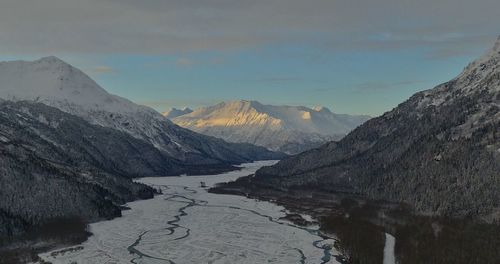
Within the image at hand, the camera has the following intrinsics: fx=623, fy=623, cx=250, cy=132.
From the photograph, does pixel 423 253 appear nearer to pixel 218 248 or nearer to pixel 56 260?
pixel 218 248

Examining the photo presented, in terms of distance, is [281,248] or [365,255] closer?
[365,255]

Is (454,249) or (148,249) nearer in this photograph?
(454,249)

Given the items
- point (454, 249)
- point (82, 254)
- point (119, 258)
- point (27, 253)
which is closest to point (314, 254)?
point (454, 249)

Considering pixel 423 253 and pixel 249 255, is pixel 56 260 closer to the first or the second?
pixel 249 255

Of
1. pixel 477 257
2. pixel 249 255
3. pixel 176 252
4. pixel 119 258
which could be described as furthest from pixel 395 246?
pixel 119 258

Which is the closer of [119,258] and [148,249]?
[119,258]

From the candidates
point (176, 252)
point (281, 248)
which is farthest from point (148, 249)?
point (281, 248)

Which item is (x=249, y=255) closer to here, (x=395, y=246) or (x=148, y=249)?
(x=148, y=249)
